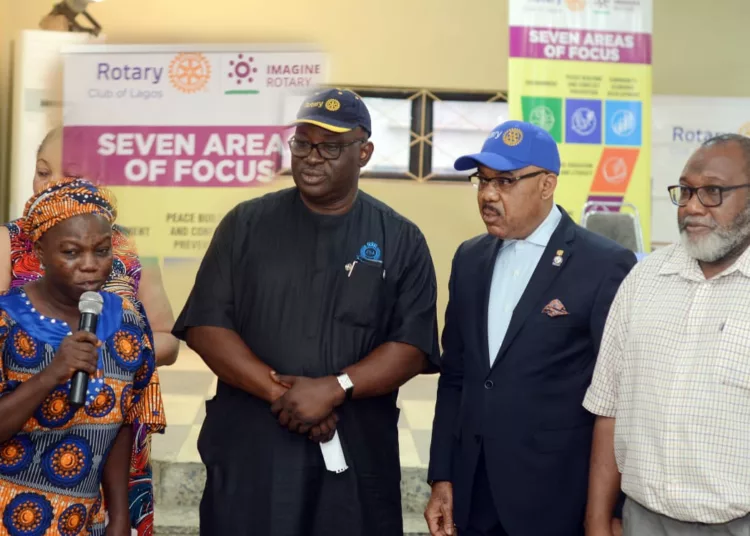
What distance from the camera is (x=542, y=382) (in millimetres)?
2164

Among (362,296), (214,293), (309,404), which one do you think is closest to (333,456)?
(309,404)

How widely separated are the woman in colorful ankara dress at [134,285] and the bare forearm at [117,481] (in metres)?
0.07

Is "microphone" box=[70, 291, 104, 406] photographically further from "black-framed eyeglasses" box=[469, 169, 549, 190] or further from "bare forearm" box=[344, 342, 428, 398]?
"black-framed eyeglasses" box=[469, 169, 549, 190]

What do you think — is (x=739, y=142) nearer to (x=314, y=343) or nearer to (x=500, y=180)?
(x=500, y=180)

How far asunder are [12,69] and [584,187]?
16.4ft

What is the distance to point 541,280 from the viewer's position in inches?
87.5

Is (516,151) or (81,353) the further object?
(516,151)

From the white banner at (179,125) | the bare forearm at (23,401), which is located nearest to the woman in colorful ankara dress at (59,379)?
the bare forearm at (23,401)

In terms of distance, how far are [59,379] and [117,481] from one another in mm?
386

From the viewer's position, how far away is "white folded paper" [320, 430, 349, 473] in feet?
7.39

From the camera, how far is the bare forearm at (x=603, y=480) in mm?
2045

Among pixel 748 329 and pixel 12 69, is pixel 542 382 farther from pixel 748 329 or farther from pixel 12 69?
pixel 12 69

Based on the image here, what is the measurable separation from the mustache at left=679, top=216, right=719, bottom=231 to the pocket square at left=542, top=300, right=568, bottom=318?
398mm

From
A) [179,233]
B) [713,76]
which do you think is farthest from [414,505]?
[713,76]
